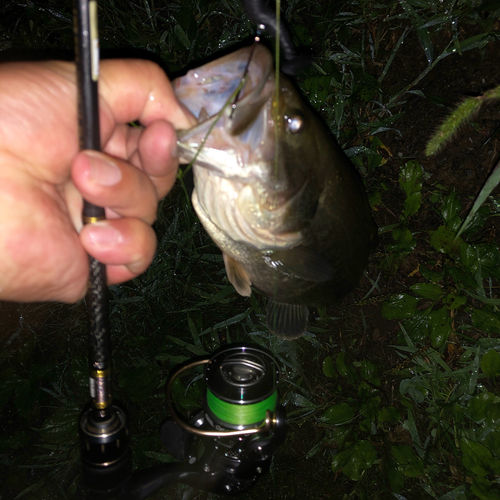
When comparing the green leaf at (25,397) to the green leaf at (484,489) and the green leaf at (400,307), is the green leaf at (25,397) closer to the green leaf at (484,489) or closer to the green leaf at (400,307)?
the green leaf at (400,307)

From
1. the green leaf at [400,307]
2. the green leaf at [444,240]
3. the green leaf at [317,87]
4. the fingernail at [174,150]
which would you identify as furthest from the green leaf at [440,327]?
the fingernail at [174,150]

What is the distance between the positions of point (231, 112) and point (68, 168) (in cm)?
66

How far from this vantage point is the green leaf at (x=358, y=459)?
2.80 meters

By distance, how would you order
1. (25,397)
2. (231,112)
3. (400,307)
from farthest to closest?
(25,397) → (400,307) → (231,112)

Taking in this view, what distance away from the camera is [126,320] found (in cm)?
319

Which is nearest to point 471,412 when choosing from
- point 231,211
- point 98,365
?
point 231,211

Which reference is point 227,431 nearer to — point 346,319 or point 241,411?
point 241,411

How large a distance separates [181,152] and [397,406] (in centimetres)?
242

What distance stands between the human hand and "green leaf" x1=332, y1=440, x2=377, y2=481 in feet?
6.91

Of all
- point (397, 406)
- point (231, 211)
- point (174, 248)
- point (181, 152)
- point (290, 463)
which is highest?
point (181, 152)

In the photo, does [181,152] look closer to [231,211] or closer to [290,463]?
[231,211]

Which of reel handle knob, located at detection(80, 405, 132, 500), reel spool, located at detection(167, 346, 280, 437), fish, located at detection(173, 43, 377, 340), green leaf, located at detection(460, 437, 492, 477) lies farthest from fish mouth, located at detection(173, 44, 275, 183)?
green leaf, located at detection(460, 437, 492, 477)

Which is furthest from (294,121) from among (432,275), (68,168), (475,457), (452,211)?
→ (475,457)

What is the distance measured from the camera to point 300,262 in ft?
6.18
